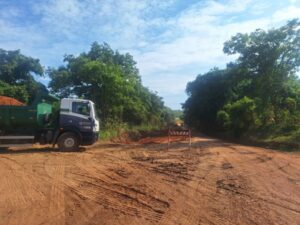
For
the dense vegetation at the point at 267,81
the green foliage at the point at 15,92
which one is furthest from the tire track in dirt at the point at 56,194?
the green foliage at the point at 15,92

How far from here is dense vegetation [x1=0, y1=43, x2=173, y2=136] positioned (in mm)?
33062

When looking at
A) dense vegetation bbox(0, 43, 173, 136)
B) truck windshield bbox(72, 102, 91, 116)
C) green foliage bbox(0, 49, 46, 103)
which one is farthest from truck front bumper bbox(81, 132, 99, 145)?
green foliage bbox(0, 49, 46, 103)

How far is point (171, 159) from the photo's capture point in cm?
1468

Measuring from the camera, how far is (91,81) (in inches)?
1299

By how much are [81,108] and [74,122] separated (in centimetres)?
77

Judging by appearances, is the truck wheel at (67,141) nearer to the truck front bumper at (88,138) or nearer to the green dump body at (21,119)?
the truck front bumper at (88,138)

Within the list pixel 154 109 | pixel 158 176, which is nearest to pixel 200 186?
pixel 158 176

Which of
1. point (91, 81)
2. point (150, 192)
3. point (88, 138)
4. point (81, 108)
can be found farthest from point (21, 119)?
point (91, 81)

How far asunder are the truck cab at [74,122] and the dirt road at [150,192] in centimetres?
399

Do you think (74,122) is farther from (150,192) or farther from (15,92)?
(15,92)

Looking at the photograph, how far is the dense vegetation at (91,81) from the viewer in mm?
33062

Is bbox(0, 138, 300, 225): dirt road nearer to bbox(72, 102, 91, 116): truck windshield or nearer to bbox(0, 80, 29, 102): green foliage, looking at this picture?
bbox(72, 102, 91, 116): truck windshield

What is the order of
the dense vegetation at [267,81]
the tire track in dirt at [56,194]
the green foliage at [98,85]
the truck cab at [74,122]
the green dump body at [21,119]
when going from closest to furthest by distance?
the tire track in dirt at [56,194] → the green dump body at [21,119] → the truck cab at [74,122] → the dense vegetation at [267,81] → the green foliage at [98,85]

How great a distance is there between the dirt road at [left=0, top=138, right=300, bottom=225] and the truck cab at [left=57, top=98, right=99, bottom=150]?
3989mm
